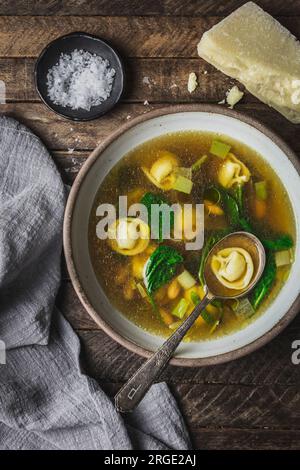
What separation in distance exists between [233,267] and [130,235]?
0.29 metres

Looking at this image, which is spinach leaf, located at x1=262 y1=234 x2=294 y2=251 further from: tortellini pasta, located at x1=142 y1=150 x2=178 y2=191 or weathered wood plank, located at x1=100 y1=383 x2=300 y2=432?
weathered wood plank, located at x1=100 y1=383 x2=300 y2=432

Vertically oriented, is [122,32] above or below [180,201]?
above

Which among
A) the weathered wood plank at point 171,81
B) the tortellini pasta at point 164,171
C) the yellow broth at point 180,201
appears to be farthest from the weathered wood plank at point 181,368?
the weathered wood plank at point 171,81

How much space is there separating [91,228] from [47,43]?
558mm

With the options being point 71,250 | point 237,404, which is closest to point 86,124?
point 71,250

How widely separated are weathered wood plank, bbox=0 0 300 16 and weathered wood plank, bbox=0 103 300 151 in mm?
268

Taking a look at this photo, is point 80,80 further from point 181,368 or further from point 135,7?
point 181,368

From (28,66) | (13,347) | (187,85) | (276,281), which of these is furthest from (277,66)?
(13,347)

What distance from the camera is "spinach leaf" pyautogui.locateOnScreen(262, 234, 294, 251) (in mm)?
1938

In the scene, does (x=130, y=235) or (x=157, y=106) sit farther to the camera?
(x=157, y=106)

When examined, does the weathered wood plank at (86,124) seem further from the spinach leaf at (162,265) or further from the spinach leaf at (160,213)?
the spinach leaf at (162,265)

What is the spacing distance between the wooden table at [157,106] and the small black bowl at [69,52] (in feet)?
0.13

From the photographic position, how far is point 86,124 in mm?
2037

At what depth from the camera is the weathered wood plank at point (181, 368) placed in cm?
204
